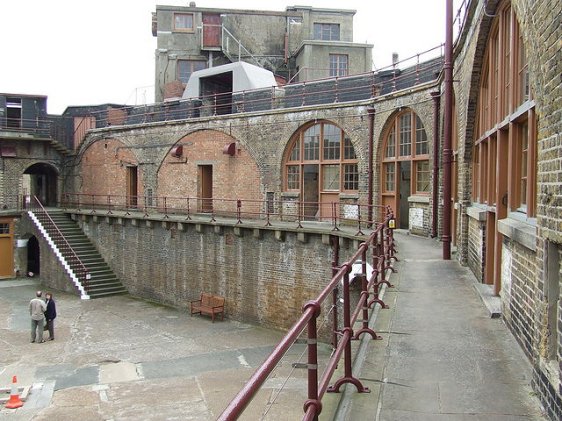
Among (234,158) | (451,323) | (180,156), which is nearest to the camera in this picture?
(451,323)

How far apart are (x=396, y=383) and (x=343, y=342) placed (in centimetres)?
92

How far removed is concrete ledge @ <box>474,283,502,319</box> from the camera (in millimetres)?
6707

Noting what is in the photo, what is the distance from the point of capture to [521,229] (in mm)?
5426

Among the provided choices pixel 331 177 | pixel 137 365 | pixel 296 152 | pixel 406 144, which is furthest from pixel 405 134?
pixel 137 365

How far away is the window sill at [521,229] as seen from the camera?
16.4ft

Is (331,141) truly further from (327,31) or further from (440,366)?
(327,31)

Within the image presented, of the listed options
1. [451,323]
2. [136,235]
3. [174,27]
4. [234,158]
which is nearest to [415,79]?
[234,158]

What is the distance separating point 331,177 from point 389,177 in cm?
264

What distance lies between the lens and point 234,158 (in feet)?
72.2

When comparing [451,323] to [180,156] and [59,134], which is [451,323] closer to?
[180,156]

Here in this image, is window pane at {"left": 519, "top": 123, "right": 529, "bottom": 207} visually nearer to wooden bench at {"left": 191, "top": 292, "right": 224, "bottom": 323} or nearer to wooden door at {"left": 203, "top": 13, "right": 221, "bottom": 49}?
wooden bench at {"left": 191, "top": 292, "right": 224, "bottom": 323}

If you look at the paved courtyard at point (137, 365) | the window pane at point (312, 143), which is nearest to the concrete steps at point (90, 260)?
the paved courtyard at point (137, 365)

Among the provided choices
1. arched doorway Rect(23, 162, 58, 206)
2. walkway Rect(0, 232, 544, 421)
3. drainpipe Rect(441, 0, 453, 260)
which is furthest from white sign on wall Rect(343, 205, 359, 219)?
arched doorway Rect(23, 162, 58, 206)

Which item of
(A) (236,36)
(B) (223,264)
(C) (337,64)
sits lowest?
(B) (223,264)
